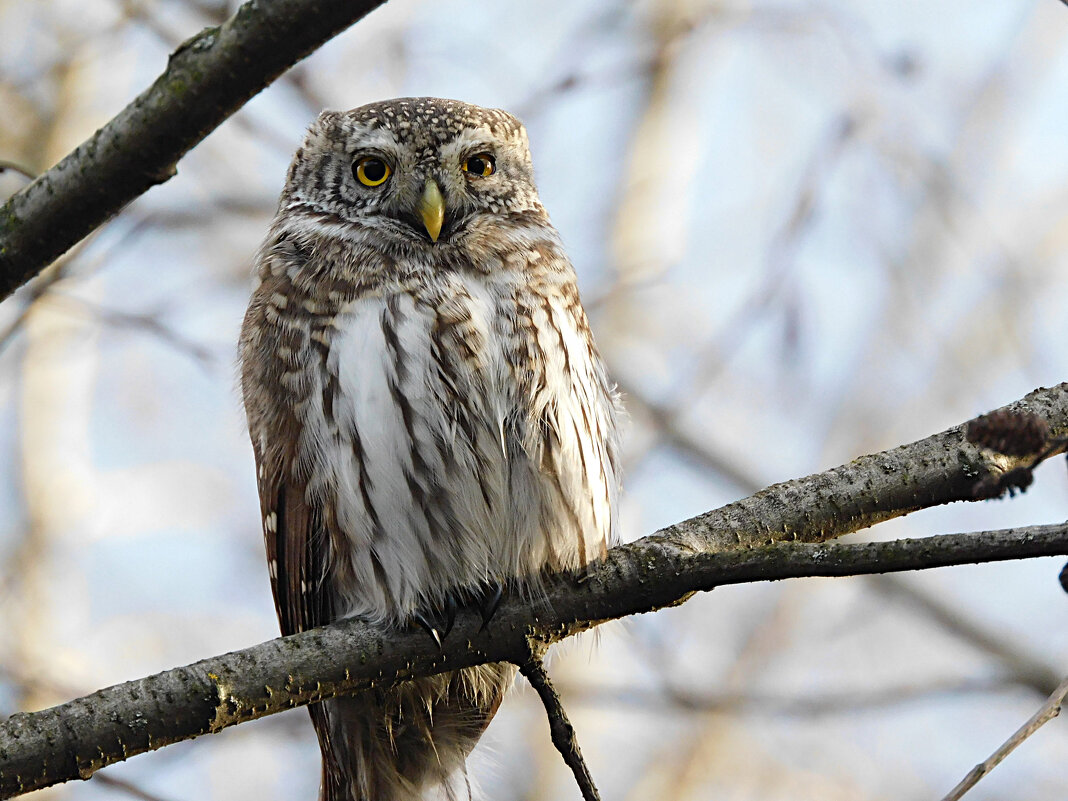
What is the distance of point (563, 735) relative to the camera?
276 centimetres

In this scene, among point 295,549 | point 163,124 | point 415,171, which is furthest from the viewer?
point 415,171

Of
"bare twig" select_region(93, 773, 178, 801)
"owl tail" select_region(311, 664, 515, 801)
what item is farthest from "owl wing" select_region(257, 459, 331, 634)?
"bare twig" select_region(93, 773, 178, 801)

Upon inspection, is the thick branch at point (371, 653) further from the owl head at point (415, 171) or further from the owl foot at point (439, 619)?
the owl head at point (415, 171)

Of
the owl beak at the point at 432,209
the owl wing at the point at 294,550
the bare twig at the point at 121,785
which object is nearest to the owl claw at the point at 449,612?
the owl wing at the point at 294,550

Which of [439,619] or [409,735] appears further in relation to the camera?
[409,735]

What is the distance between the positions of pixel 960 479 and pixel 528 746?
21.7 feet

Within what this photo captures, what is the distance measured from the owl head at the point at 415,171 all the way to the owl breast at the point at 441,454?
56cm

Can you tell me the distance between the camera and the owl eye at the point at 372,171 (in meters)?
4.21

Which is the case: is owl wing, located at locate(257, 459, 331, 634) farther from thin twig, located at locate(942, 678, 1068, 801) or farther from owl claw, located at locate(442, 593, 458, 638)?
thin twig, located at locate(942, 678, 1068, 801)

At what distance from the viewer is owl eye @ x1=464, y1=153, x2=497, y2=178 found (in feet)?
14.0

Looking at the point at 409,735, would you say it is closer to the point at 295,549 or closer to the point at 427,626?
the point at 295,549

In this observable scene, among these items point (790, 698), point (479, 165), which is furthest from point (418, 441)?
point (790, 698)

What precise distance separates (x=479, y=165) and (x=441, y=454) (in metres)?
1.31

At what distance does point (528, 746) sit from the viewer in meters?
8.98
